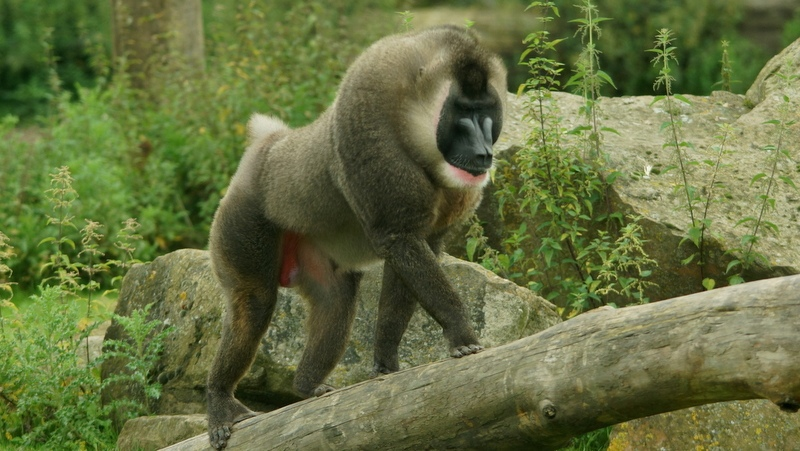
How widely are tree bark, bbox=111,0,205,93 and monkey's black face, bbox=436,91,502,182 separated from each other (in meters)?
6.74

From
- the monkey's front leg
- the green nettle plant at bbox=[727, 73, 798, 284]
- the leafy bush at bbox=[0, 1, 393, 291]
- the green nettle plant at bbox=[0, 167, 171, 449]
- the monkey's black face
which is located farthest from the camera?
the leafy bush at bbox=[0, 1, 393, 291]

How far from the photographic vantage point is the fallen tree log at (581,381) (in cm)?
335

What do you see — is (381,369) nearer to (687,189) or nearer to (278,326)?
(278,326)

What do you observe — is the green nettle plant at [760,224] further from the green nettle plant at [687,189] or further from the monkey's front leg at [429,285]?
the monkey's front leg at [429,285]

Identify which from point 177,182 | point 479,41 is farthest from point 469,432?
point 177,182

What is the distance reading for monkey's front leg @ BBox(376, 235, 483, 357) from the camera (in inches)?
179

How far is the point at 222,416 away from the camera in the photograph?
5172mm

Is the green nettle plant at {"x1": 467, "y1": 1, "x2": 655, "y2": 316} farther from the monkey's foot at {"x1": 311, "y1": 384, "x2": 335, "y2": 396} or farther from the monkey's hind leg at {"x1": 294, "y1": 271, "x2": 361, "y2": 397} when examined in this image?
the monkey's foot at {"x1": 311, "y1": 384, "x2": 335, "y2": 396}

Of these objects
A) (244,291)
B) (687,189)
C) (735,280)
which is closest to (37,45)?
(244,291)

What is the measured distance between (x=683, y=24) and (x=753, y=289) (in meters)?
12.3

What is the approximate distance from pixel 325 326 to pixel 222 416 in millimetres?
749

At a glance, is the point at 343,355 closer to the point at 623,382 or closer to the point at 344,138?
the point at 344,138

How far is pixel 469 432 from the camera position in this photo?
13.5ft

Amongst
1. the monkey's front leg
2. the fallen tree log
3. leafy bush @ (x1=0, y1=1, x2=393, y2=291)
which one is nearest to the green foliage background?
leafy bush @ (x1=0, y1=1, x2=393, y2=291)
